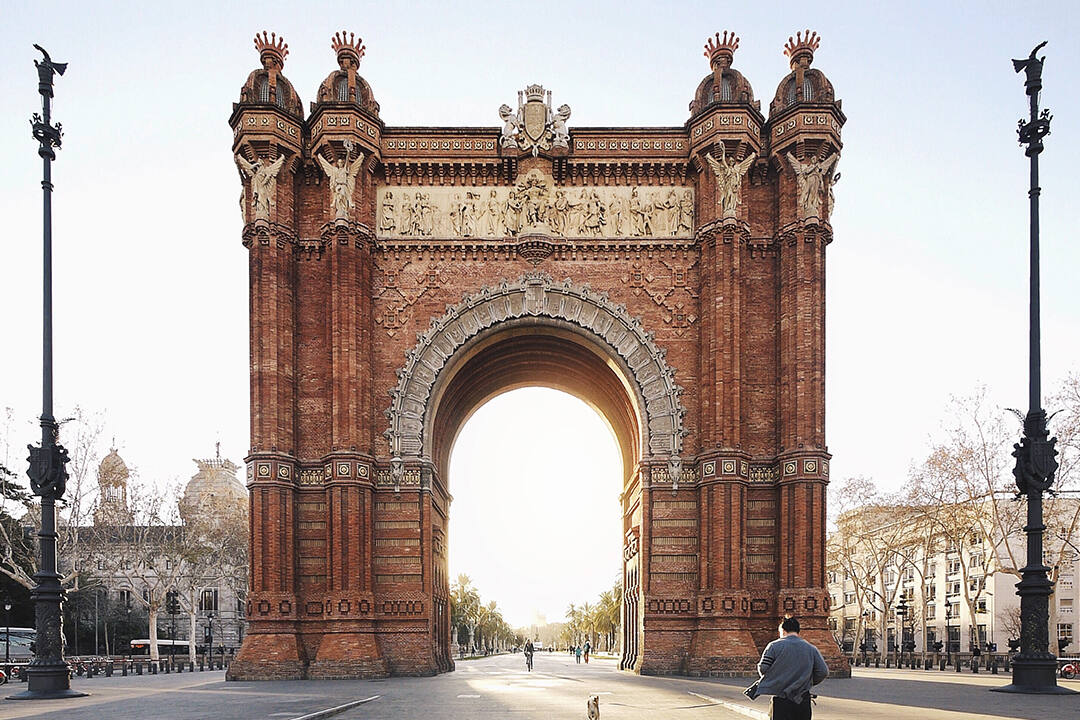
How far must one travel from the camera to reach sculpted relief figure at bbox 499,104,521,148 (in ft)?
99.5

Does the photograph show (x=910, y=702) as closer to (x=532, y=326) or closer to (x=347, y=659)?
(x=347, y=659)

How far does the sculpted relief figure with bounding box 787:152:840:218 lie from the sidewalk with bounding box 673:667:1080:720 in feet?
43.4

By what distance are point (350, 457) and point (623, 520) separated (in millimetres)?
11946

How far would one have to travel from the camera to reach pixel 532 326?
30.8 metres

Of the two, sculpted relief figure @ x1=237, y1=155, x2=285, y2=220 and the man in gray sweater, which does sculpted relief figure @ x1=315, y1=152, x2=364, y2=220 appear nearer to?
sculpted relief figure @ x1=237, y1=155, x2=285, y2=220

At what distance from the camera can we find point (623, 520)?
36.3 meters

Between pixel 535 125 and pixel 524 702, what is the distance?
711 inches

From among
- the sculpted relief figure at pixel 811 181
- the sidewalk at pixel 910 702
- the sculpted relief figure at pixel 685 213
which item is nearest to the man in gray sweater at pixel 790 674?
the sidewalk at pixel 910 702

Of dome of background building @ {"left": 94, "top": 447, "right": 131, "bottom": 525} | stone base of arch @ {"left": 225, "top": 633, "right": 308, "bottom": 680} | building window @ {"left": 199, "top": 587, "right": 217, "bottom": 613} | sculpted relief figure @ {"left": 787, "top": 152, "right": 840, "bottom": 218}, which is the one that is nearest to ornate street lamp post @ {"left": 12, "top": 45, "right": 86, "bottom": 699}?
stone base of arch @ {"left": 225, "top": 633, "right": 308, "bottom": 680}

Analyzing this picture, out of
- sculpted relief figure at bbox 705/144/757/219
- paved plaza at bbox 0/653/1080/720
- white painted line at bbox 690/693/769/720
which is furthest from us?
sculpted relief figure at bbox 705/144/757/219

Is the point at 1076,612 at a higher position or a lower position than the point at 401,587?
lower

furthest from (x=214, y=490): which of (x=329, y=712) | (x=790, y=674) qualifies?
(x=790, y=674)

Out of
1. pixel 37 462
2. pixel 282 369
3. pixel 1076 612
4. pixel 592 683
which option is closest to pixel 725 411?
pixel 592 683

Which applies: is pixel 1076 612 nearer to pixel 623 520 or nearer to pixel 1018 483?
pixel 623 520
